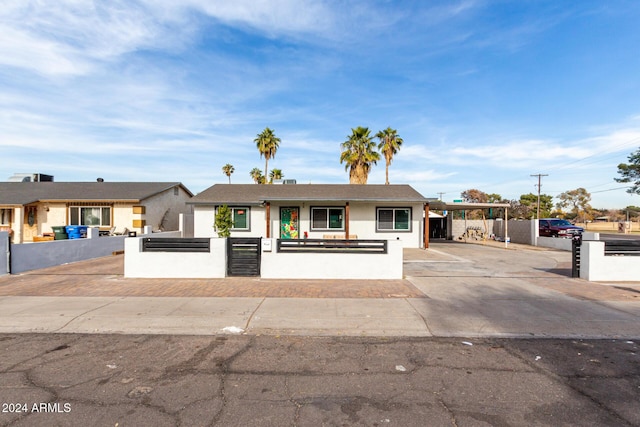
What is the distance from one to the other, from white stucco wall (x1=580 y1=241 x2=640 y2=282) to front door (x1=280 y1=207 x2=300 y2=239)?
44.9ft

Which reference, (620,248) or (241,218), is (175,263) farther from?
(620,248)

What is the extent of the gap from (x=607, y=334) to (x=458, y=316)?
228 cm

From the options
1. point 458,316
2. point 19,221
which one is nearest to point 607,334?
point 458,316

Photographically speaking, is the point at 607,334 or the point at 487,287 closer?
the point at 607,334

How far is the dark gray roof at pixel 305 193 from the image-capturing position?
1909 cm

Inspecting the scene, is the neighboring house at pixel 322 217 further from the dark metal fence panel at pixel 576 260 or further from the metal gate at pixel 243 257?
the metal gate at pixel 243 257

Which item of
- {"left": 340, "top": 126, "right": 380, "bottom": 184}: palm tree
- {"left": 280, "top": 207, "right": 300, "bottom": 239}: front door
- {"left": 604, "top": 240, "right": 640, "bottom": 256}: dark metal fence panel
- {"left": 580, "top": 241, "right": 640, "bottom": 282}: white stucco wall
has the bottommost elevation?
{"left": 580, "top": 241, "right": 640, "bottom": 282}: white stucco wall

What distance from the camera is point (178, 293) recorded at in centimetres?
788

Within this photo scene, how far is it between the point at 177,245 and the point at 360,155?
24.6 m

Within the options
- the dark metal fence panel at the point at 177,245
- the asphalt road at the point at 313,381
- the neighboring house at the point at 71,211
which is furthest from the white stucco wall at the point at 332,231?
the asphalt road at the point at 313,381

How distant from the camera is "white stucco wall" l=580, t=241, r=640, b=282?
32.3ft

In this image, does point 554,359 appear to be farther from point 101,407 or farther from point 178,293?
point 178,293

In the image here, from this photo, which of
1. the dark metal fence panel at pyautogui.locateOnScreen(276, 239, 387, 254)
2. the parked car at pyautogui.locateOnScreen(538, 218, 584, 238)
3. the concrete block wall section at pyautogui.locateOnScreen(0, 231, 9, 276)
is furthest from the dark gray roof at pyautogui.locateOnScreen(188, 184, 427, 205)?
the parked car at pyautogui.locateOnScreen(538, 218, 584, 238)

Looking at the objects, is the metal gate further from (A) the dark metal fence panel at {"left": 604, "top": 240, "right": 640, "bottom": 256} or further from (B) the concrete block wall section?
(A) the dark metal fence panel at {"left": 604, "top": 240, "right": 640, "bottom": 256}
